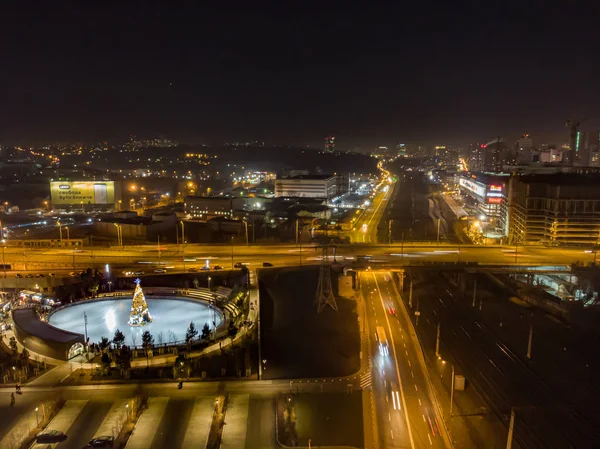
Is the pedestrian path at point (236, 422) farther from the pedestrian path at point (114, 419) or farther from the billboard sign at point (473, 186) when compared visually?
the billboard sign at point (473, 186)

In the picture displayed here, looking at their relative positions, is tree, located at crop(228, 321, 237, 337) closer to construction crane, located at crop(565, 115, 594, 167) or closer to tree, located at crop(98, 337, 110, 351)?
tree, located at crop(98, 337, 110, 351)

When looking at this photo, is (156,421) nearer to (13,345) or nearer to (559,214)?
(13,345)

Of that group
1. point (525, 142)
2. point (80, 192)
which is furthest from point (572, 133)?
point (80, 192)

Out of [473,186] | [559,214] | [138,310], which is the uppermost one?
[559,214]

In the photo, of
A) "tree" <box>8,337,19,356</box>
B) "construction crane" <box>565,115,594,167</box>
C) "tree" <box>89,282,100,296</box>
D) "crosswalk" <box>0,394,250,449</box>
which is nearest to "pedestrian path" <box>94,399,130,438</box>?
"crosswalk" <box>0,394,250,449</box>

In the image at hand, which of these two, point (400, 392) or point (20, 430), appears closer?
point (20, 430)

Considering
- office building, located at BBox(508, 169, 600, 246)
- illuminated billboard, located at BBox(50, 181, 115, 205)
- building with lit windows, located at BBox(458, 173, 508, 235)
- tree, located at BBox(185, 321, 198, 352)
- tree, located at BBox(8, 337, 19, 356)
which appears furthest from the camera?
illuminated billboard, located at BBox(50, 181, 115, 205)
